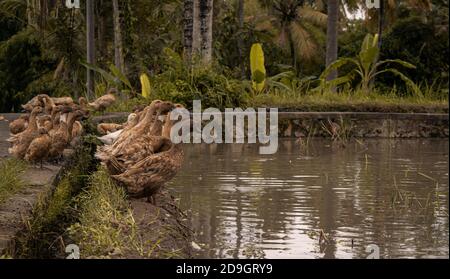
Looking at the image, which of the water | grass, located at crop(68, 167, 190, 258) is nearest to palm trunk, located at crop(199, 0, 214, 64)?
the water

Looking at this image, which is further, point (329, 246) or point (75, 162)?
point (75, 162)

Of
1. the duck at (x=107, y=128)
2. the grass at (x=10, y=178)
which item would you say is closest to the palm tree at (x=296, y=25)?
the duck at (x=107, y=128)

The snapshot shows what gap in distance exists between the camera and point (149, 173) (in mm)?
8320

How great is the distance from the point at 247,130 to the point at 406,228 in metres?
8.99

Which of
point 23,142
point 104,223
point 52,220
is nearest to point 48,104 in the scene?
point 23,142

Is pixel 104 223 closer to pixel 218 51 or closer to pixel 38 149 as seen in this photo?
pixel 38 149

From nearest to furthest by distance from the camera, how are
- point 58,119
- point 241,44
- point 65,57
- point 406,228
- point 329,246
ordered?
point 329,246, point 406,228, point 58,119, point 65,57, point 241,44

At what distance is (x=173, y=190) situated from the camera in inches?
414

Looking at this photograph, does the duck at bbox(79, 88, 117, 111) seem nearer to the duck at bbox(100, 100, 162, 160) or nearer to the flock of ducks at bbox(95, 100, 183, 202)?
the duck at bbox(100, 100, 162, 160)

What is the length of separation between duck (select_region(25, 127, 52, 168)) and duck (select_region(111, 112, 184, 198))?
1951 millimetres

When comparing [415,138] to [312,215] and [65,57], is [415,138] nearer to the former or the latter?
[312,215]

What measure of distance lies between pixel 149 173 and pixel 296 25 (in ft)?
118

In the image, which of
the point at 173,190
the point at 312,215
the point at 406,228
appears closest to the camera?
the point at 406,228
